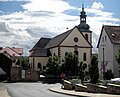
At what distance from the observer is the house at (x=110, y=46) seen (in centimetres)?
6706

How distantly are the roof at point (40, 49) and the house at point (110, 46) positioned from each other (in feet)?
89.4

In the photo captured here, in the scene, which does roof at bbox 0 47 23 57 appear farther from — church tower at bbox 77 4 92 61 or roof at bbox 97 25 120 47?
roof at bbox 97 25 120 47

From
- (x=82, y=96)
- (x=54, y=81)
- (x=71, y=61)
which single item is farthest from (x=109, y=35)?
(x=82, y=96)

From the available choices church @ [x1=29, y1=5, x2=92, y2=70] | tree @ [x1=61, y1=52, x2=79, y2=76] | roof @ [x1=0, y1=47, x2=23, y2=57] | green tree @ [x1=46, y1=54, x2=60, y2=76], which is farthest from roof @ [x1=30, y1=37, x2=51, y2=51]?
tree @ [x1=61, y1=52, x2=79, y2=76]

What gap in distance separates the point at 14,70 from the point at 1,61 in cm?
468

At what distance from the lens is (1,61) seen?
76.4 metres

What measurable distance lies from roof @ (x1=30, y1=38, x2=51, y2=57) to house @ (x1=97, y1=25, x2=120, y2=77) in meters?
27.2

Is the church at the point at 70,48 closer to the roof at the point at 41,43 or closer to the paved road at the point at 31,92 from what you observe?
the roof at the point at 41,43

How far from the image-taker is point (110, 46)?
226ft

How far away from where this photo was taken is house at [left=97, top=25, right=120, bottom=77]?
6706 cm

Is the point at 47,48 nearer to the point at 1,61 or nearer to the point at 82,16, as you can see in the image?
the point at 82,16

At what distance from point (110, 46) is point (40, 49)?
37.0 m

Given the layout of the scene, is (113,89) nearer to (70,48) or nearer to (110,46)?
(110,46)

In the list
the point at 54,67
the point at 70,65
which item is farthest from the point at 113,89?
the point at 54,67
